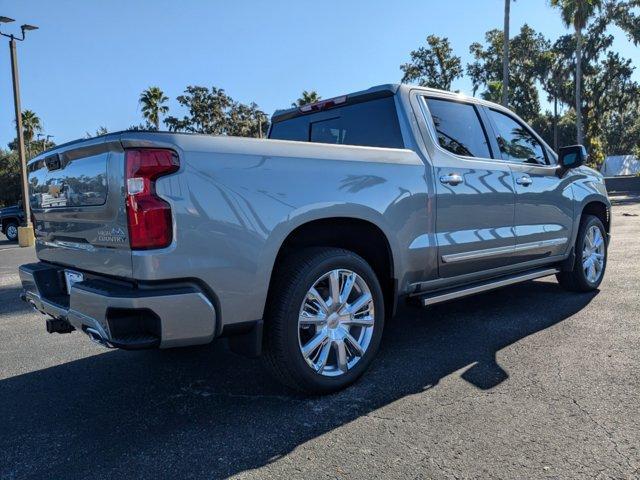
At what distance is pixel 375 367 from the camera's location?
3582 millimetres

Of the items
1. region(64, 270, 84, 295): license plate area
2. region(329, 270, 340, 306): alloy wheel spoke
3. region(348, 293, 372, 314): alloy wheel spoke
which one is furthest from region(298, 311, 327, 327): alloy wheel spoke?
region(64, 270, 84, 295): license plate area

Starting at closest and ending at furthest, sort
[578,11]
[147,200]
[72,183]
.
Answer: [147,200], [72,183], [578,11]

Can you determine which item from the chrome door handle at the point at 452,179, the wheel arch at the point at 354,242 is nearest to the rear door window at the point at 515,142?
the chrome door handle at the point at 452,179

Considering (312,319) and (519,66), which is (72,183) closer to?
(312,319)

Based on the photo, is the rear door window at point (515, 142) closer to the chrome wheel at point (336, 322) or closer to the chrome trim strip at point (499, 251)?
the chrome trim strip at point (499, 251)

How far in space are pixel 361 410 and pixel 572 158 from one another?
3513mm

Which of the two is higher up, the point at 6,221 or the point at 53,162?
the point at 53,162

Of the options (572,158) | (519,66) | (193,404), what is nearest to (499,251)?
(572,158)

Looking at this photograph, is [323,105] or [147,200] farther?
[323,105]

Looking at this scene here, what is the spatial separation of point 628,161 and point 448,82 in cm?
2656

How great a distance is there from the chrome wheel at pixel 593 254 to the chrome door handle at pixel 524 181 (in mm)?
1400

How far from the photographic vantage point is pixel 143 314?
2.48 metres

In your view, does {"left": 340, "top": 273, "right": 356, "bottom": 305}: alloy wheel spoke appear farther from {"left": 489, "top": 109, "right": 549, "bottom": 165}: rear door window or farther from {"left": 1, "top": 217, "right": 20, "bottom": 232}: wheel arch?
{"left": 1, "top": 217, "right": 20, "bottom": 232}: wheel arch

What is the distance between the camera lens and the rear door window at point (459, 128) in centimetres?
400
